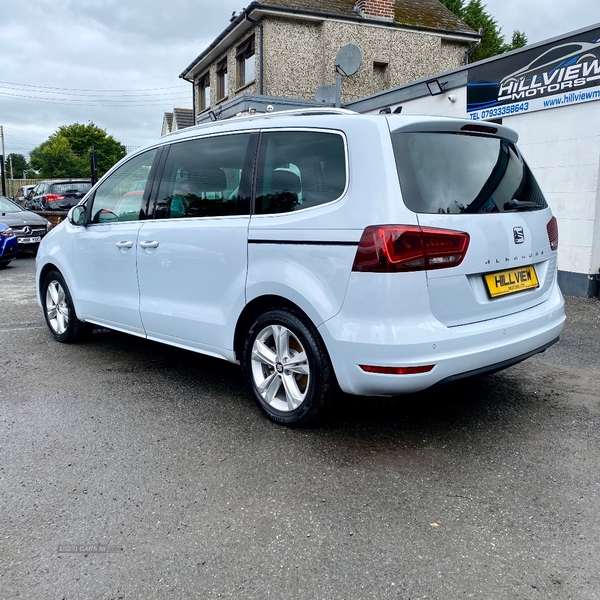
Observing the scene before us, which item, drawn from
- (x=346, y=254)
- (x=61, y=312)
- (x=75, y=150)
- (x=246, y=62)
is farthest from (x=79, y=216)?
(x=75, y=150)

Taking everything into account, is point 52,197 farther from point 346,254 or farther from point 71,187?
point 346,254

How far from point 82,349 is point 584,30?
287 inches

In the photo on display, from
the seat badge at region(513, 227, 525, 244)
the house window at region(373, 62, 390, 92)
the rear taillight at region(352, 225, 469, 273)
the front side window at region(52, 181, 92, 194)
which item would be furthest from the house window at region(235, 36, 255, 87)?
the rear taillight at region(352, 225, 469, 273)

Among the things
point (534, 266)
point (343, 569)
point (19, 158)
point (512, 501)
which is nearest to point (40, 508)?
point (343, 569)

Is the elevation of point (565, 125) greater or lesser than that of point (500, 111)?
lesser

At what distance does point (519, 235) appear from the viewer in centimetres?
354

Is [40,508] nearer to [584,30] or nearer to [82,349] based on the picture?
[82,349]

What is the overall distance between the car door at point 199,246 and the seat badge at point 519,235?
161 cm

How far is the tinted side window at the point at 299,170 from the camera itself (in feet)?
11.2

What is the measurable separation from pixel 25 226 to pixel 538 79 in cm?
1095

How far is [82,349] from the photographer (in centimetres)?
579

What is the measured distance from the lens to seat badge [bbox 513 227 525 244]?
3.51m

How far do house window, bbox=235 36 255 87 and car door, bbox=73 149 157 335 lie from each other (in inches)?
620

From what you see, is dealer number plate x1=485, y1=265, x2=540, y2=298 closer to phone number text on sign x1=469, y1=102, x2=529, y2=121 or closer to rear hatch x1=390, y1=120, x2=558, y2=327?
rear hatch x1=390, y1=120, x2=558, y2=327
